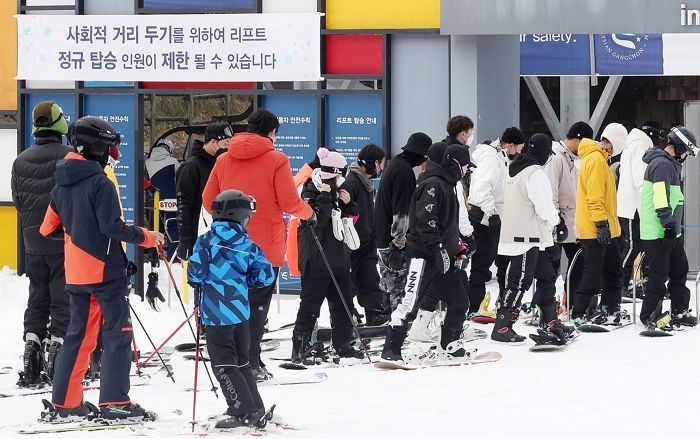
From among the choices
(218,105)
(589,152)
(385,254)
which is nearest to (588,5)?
(589,152)

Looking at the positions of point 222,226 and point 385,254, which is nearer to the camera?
point 222,226

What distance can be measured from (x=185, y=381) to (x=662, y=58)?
9.16 metres

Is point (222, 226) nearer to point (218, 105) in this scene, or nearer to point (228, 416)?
point (228, 416)

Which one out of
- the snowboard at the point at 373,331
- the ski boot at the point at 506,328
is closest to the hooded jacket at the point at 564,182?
the ski boot at the point at 506,328

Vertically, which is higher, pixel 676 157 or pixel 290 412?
pixel 676 157

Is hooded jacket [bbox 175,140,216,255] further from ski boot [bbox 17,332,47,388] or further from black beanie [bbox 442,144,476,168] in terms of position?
black beanie [bbox 442,144,476,168]

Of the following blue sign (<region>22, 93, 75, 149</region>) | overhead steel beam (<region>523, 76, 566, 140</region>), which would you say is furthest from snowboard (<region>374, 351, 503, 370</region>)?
overhead steel beam (<region>523, 76, 566, 140</region>)

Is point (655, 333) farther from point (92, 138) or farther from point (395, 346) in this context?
point (92, 138)

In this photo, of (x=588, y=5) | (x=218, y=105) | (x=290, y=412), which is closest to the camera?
(x=290, y=412)

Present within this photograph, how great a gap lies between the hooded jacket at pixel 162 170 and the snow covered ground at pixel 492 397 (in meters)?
6.38

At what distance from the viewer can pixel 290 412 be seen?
28.3 feet

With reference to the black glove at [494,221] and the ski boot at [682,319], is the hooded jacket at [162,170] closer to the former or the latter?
the black glove at [494,221]

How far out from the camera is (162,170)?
60.4ft

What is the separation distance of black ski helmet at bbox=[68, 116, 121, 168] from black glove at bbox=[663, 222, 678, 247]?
17.1 ft
